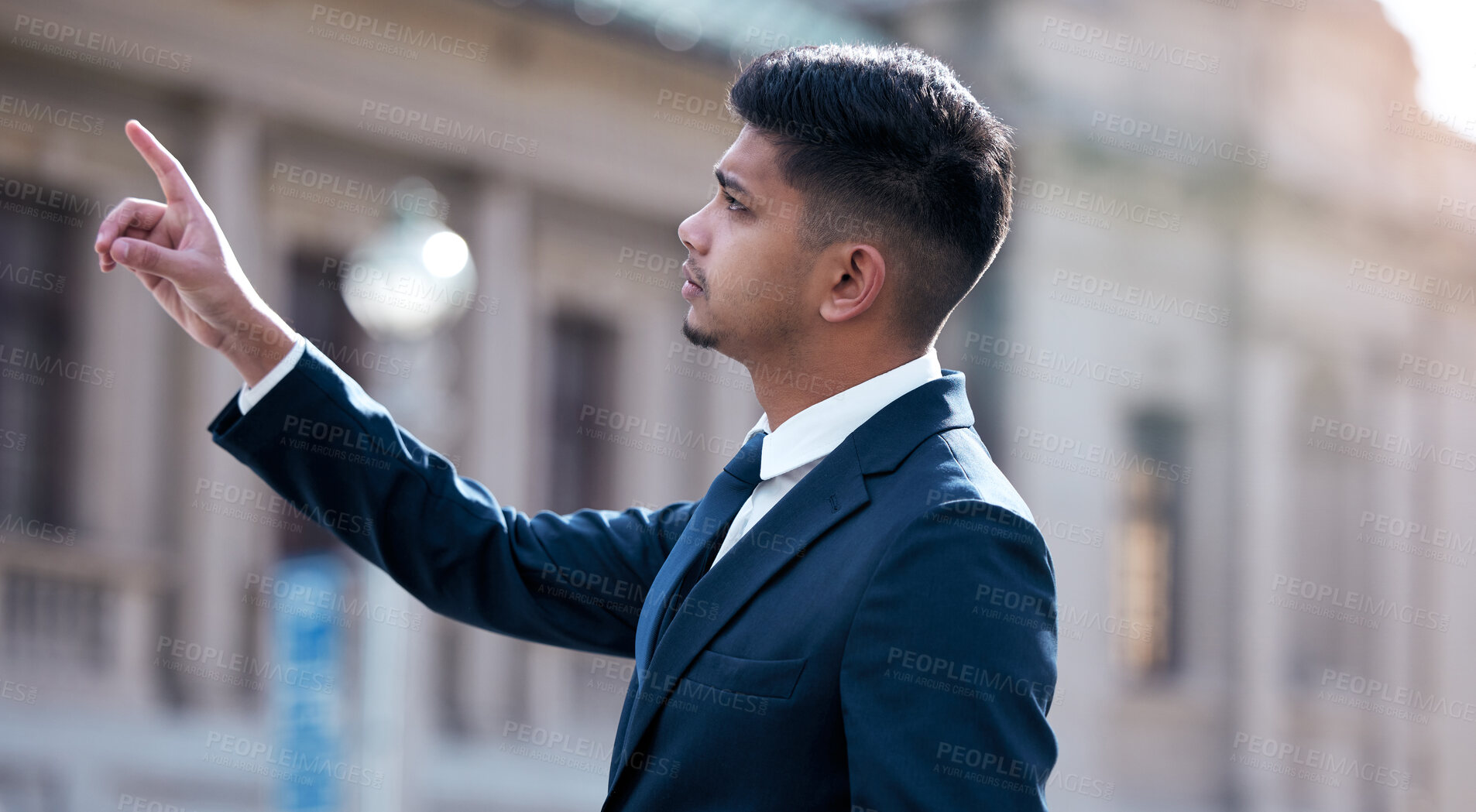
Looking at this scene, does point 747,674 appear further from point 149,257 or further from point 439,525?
point 149,257

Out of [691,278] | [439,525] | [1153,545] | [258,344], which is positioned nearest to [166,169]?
[258,344]

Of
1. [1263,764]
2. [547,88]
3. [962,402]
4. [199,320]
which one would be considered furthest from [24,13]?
[1263,764]

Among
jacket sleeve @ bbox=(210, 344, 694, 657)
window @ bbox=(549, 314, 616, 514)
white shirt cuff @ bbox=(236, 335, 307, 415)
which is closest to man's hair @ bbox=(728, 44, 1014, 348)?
jacket sleeve @ bbox=(210, 344, 694, 657)

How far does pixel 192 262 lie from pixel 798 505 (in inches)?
36.4

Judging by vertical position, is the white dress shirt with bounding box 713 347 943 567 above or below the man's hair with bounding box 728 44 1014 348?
below

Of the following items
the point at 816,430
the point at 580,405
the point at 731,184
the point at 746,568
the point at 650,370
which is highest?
the point at 650,370

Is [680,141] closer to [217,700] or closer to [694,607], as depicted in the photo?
[217,700]

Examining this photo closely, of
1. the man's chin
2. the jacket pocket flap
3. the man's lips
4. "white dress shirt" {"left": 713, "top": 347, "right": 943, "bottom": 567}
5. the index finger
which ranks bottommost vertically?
the jacket pocket flap

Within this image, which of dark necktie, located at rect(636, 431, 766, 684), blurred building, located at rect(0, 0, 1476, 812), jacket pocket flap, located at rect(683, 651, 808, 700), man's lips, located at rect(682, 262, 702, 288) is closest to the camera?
jacket pocket flap, located at rect(683, 651, 808, 700)

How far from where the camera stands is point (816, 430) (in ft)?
6.61

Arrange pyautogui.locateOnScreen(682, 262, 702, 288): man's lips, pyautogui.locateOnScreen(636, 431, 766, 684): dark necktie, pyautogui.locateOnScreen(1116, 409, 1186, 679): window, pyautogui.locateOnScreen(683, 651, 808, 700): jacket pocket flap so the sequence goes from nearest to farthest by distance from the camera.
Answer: pyautogui.locateOnScreen(683, 651, 808, 700): jacket pocket flap, pyautogui.locateOnScreen(636, 431, 766, 684): dark necktie, pyautogui.locateOnScreen(682, 262, 702, 288): man's lips, pyautogui.locateOnScreen(1116, 409, 1186, 679): window

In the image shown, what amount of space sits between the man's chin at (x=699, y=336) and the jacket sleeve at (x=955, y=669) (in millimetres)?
500

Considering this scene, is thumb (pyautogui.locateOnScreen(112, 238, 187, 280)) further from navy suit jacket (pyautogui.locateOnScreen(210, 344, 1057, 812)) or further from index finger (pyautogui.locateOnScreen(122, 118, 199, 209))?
navy suit jacket (pyautogui.locateOnScreen(210, 344, 1057, 812))

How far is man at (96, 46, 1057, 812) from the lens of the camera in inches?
63.8
